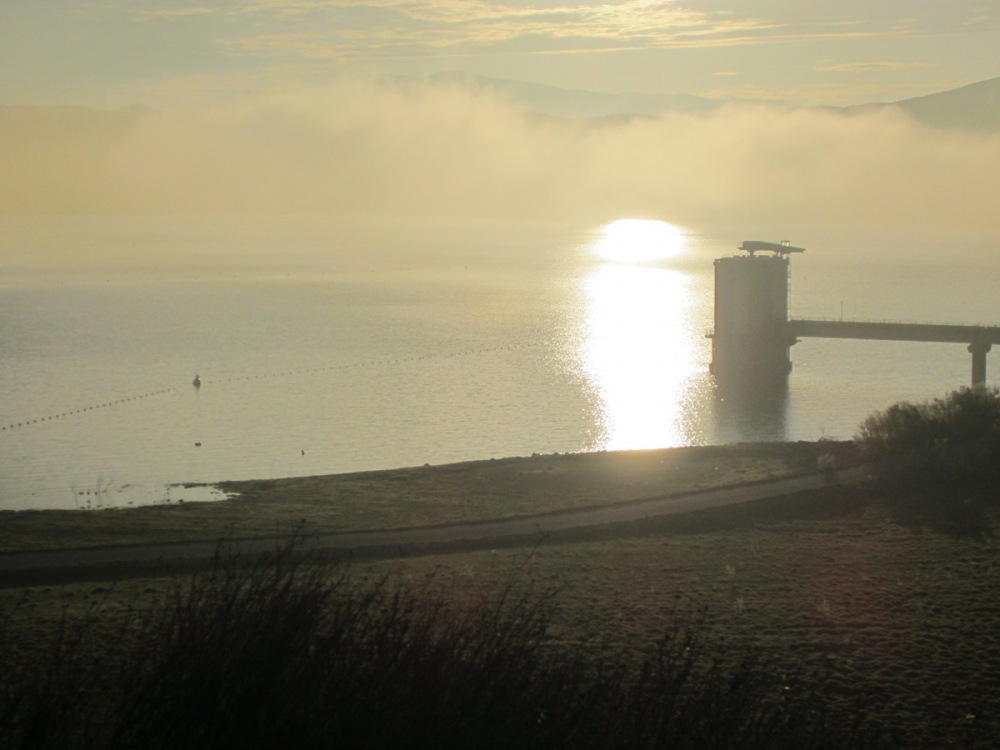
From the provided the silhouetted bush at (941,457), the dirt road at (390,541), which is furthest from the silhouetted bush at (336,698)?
the silhouetted bush at (941,457)

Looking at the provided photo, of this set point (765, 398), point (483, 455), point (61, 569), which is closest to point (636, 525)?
→ point (61, 569)

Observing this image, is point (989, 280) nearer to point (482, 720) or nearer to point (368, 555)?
point (368, 555)

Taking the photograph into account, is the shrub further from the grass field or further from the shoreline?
the grass field

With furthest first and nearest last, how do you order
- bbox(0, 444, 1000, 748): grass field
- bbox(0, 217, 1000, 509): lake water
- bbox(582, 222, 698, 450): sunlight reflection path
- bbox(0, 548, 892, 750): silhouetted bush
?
Result: bbox(582, 222, 698, 450): sunlight reflection path → bbox(0, 217, 1000, 509): lake water → bbox(0, 444, 1000, 748): grass field → bbox(0, 548, 892, 750): silhouetted bush

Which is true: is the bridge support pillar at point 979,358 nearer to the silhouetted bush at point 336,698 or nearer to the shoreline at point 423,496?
the shoreline at point 423,496

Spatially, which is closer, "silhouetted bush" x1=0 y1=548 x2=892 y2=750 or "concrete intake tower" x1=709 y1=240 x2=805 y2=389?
"silhouetted bush" x1=0 y1=548 x2=892 y2=750

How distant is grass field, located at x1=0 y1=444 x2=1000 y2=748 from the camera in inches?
519

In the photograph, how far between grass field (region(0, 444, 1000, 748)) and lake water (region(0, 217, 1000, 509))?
13047 mm

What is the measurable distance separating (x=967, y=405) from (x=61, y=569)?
67.1ft

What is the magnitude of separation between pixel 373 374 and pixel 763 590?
154 ft

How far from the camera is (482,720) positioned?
727cm

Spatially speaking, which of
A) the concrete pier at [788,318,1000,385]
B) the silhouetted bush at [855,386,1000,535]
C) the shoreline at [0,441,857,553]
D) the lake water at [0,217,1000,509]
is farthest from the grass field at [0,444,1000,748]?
the concrete pier at [788,318,1000,385]

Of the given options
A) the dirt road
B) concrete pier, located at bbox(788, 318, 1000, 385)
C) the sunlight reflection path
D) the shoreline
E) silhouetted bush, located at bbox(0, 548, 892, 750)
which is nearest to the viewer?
silhouetted bush, located at bbox(0, 548, 892, 750)

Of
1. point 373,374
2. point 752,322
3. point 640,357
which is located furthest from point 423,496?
point 640,357
